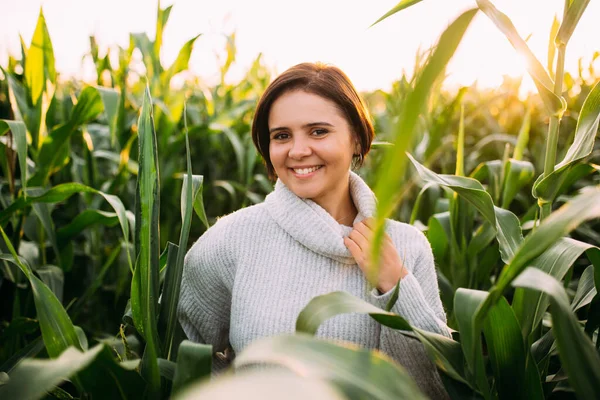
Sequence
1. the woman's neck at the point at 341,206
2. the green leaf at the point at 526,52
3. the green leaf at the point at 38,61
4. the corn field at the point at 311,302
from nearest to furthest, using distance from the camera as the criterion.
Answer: the corn field at the point at 311,302 → the green leaf at the point at 526,52 → the woman's neck at the point at 341,206 → the green leaf at the point at 38,61

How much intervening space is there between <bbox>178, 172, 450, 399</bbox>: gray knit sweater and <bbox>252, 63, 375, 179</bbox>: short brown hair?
0.49ft

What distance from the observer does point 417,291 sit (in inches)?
35.0

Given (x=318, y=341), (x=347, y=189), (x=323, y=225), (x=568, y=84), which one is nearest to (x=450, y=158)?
(x=568, y=84)

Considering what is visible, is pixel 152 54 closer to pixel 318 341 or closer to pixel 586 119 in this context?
pixel 586 119

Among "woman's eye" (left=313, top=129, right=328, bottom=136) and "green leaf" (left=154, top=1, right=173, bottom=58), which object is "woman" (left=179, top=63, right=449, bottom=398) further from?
"green leaf" (left=154, top=1, right=173, bottom=58)

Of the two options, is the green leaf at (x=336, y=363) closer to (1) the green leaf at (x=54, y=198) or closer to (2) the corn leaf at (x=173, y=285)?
(2) the corn leaf at (x=173, y=285)

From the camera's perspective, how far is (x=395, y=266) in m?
0.92

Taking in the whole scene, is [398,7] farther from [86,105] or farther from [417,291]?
[86,105]

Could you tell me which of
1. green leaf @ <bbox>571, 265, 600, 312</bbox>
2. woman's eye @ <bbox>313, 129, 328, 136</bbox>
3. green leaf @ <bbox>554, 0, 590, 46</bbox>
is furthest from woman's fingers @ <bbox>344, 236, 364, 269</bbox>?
green leaf @ <bbox>554, 0, 590, 46</bbox>

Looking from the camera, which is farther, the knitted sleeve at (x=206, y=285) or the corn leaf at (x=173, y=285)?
the knitted sleeve at (x=206, y=285)

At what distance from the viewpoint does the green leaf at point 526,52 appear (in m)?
0.66

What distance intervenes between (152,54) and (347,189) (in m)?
0.90

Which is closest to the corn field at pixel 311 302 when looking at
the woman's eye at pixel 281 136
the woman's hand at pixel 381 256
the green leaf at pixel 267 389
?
the green leaf at pixel 267 389

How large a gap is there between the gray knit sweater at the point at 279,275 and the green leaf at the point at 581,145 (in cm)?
28
